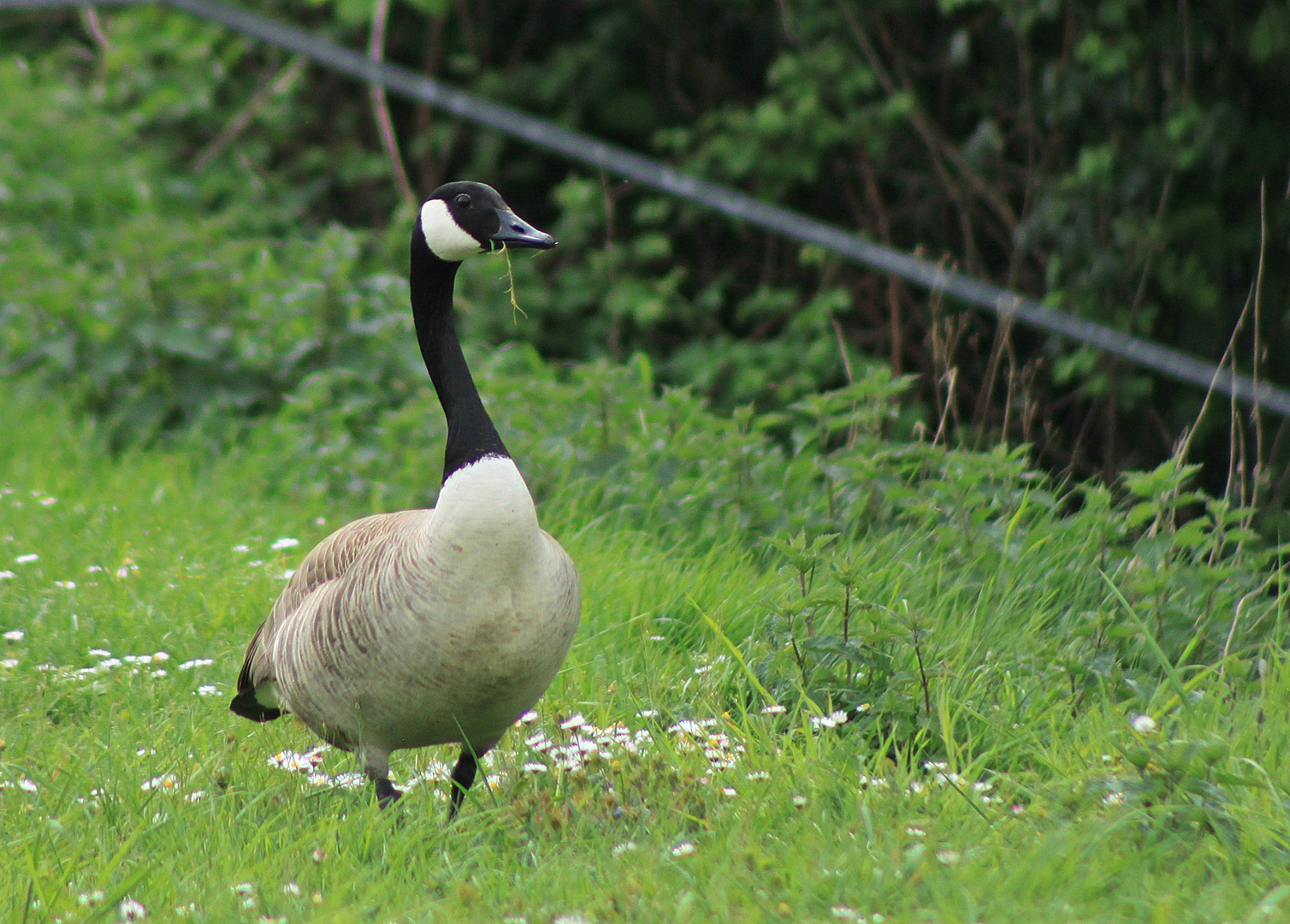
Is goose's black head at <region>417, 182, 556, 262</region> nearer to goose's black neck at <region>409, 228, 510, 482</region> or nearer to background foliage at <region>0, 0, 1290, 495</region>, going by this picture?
goose's black neck at <region>409, 228, 510, 482</region>

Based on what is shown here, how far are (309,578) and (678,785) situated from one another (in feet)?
3.62

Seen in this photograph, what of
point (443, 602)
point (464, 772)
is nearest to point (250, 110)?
point (464, 772)

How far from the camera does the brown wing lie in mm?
3537

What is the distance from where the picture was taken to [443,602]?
312cm

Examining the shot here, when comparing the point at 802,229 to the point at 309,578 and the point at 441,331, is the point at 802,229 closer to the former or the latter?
the point at 441,331

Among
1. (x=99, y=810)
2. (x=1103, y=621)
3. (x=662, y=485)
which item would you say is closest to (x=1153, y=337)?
(x=662, y=485)

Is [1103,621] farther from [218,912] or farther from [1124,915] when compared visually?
[218,912]

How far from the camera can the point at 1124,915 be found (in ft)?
8.82

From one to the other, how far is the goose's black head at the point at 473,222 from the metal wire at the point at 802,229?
212cm

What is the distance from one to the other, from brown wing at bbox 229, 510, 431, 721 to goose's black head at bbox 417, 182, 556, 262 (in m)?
0.67

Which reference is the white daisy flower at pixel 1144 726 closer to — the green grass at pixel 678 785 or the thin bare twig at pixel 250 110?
the green grass at pixel 678 785

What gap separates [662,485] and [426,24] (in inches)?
213

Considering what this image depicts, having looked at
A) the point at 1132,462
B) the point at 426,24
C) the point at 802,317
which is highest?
the point at 426,24

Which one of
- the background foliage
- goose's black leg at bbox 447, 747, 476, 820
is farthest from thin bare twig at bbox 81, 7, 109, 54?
goose's black leg at bbox 447, 747, 476, 820
